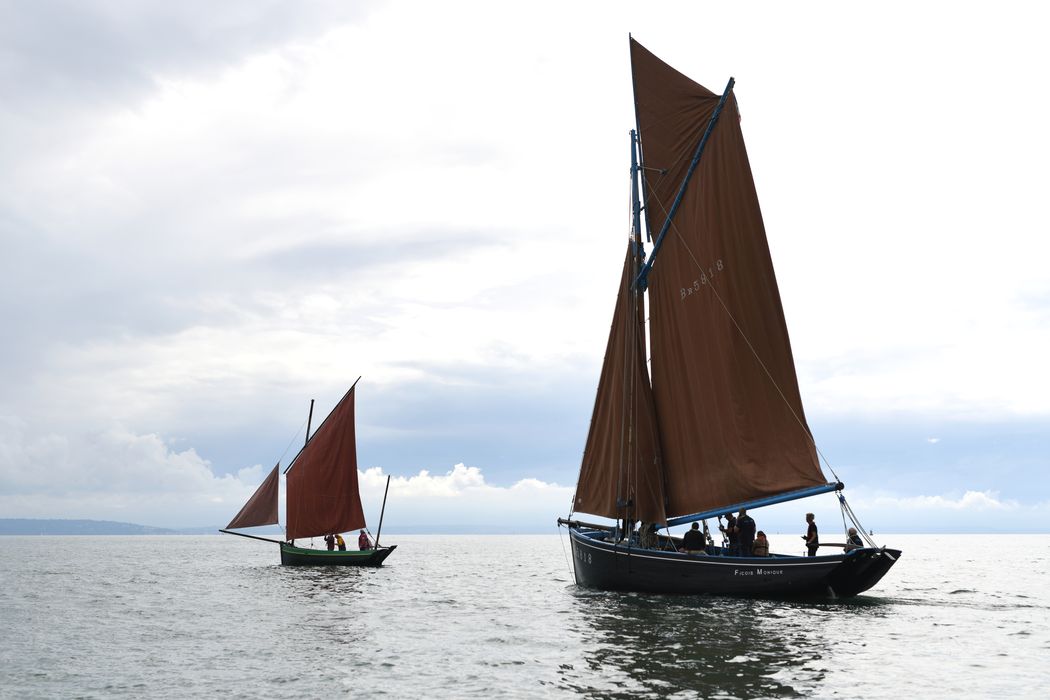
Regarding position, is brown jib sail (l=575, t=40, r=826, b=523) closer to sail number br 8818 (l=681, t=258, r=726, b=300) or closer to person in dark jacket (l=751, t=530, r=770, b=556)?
sail number br 8818 (l=681, t=258, r=726, b=300)

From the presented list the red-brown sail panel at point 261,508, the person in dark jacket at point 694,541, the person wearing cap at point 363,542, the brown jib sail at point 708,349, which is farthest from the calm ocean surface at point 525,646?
the person wearing cap at point 363,542

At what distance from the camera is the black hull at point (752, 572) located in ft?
112

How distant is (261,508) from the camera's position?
63.4 m

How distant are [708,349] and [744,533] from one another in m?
7.36

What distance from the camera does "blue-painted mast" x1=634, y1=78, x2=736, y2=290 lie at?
3769 centimetres

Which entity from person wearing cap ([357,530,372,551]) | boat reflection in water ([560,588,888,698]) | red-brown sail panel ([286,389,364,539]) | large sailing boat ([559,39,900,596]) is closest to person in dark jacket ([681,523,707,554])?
large sailing boat ([559,39,900,596])

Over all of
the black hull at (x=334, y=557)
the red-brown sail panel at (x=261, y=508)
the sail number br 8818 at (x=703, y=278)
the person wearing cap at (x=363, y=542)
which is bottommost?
the black hull at (x=334, y=557)

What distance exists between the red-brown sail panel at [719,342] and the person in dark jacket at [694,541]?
1.22 m

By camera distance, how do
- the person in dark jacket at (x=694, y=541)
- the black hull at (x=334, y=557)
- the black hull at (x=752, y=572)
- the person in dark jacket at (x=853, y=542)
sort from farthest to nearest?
the black hull at (x=334, y=557) < the person in dark jacket at (x=694, y=541) < the person in dark jacket at (x=853, y=542) < the black hull at (x=752, y=572)

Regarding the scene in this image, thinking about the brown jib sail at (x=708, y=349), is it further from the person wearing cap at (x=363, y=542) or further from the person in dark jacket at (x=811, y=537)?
the person wearing cap at (x=363, y=542)

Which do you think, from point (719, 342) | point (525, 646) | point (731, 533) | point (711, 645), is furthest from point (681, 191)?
point (525, 646)

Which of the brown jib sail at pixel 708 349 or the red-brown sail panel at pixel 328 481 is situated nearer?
the brown jib sail at pixel 708 349

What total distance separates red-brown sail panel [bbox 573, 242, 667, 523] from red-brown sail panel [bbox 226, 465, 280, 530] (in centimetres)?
2949

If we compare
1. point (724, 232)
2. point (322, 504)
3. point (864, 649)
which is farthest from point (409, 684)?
point (322, 504)
